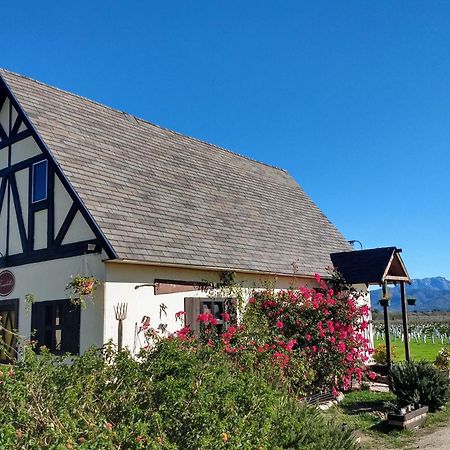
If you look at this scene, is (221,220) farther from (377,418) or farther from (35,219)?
(377,418)

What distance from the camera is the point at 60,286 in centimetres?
1094

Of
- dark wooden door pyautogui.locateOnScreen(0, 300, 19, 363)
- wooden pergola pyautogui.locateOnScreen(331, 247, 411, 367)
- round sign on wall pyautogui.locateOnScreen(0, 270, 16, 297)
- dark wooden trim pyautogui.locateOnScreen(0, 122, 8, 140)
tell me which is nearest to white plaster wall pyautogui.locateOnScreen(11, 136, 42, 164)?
dark wooden trim pyautogui.locateOnScreen(0, 122, 8, 140)

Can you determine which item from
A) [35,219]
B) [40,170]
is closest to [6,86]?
[40,170]

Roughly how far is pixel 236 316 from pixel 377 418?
13.4 feet

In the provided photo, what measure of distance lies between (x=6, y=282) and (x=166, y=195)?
14.9 ft

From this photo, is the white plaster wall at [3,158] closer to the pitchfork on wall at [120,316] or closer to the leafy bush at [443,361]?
the pitchfork on wall at [120,316]

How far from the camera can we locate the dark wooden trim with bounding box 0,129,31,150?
1232 centimetres

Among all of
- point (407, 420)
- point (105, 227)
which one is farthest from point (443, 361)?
point (105, 227)

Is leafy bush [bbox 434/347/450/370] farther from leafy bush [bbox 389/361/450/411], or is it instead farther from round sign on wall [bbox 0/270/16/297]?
round sign on wall [bbox 0/270/16/297]

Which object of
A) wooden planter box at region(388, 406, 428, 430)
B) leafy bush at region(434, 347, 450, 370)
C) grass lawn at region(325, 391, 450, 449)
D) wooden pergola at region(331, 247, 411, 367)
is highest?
A: wooden pergola at region(331, 247, 411, 367)

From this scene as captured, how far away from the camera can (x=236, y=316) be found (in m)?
12.5

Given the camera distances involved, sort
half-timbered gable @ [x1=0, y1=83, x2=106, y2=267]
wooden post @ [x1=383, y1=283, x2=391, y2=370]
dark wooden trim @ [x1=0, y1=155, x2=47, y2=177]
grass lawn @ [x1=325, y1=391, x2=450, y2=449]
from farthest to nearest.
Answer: wooden post @ [x1=383, y1=283, x2=391, y2=370]
dark wooden trim @ [x1=0, y1=155, x2=47, y2=177]
half-timbered gable @ [x1=0, y1=83, x2=106, y2=267]
grass lawn @ [x1=325, y1=391, x2=450, y2=449]

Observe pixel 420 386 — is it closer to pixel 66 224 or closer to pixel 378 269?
pixel 378 269

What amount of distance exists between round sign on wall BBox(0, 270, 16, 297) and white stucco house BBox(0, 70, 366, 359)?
1.0 inches
